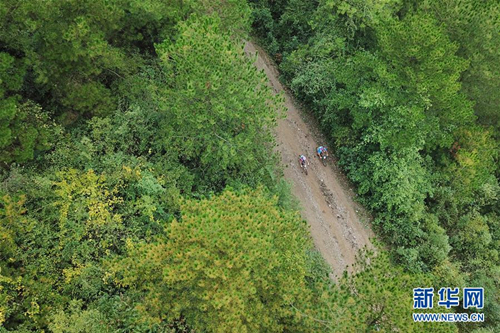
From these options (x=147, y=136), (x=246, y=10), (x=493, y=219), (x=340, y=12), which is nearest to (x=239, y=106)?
(x=147, y=136)

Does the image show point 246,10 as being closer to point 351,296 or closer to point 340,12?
point 340,12

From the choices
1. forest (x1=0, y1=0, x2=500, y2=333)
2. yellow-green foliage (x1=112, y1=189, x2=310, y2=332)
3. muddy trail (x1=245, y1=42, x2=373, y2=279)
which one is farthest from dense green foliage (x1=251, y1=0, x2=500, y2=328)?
yellow-green foliage (x1=112, y1=189, x2=310, y2=332)

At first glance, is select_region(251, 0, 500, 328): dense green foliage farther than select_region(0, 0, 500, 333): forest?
Yes

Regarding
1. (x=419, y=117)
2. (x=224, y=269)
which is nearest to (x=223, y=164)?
(x=224, y=269)

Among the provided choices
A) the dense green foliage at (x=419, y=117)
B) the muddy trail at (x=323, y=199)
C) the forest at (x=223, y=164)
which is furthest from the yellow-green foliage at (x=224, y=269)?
the dense green foliage at (x=419, y=117)

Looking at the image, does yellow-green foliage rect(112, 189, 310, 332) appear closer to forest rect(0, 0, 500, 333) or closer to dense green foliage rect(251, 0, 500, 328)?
forest rect(0, 0, 500, 333)

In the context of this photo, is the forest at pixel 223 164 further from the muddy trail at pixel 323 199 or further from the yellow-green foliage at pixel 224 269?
the muddy trail at pixel 323 199

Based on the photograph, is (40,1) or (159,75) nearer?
(40,1)

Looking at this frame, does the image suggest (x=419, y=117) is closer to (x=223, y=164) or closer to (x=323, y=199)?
(x=323, y=199)
